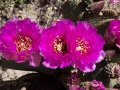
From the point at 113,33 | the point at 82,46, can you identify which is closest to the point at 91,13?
the point at 113,33

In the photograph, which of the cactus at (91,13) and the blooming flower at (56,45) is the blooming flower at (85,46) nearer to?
the blooming flower at (56,45)

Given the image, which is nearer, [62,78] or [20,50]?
[20,50]

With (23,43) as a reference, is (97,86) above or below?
below

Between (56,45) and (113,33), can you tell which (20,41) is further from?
(113,33)

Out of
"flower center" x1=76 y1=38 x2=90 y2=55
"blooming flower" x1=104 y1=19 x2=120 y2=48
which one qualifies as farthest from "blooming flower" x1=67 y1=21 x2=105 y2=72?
"blooming flower" x1=104 y1=19 x2=120 y2=48

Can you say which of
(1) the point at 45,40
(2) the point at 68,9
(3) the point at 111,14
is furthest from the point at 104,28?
(1) the point at 45,40

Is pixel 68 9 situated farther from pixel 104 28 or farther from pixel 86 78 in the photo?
pixel 86 78
